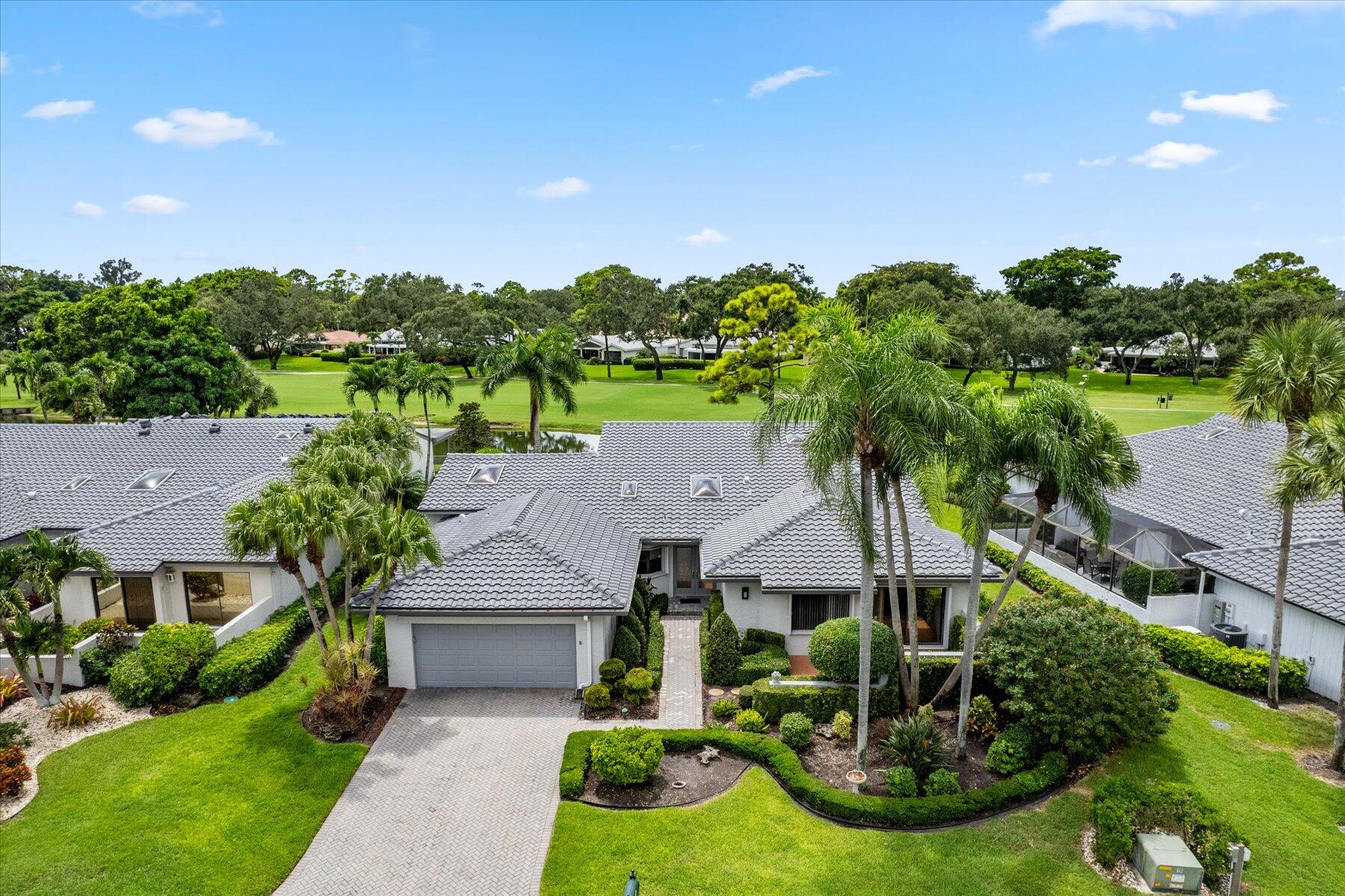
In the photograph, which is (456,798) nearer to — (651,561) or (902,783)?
(902,783)

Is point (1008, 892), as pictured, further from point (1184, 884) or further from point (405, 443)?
point (405, 443)

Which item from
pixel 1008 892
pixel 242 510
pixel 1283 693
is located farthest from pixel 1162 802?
pixel 242 510

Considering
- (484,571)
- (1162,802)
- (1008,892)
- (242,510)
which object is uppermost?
(242,510)

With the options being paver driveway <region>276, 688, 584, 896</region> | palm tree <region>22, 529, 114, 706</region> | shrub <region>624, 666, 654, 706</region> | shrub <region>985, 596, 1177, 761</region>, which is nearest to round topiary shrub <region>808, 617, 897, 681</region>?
shrub <region>985, 596, 1177, 761</region>

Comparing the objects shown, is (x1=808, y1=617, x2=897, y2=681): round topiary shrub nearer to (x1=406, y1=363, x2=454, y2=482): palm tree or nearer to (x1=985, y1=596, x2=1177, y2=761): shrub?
(x1=985, y1=596, x2=1177, y2=761): shrub

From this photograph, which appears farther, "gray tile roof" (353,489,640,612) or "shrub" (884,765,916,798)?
"gray tile roof" (353,489,640,612)

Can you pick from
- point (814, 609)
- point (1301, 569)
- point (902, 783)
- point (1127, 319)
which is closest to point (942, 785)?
point (902, 783)
